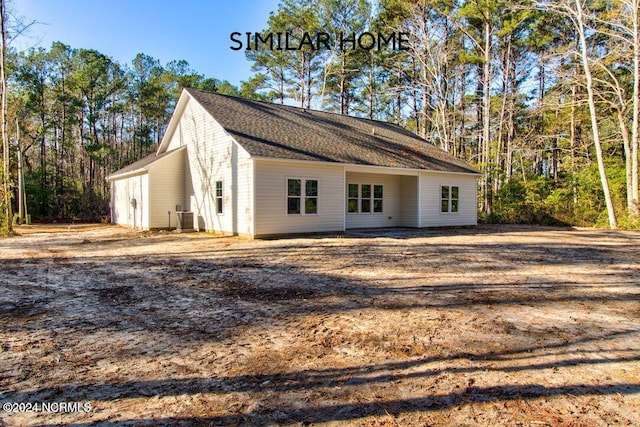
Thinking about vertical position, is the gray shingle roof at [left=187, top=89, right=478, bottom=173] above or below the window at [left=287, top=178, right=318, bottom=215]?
above

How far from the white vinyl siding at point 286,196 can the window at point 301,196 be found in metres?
0.12

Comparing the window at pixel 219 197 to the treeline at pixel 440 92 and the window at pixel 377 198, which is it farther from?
the treeline at pixel 440 92

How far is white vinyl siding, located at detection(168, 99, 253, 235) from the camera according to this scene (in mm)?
12680

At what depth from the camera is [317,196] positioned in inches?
535

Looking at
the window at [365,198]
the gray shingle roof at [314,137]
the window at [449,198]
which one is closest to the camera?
the gray shingle roof at [314,137]

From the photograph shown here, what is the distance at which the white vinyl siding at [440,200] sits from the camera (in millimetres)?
16719

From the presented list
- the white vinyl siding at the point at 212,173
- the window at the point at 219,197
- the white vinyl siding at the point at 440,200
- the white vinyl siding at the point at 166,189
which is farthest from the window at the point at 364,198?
the white vinyl siding at the point at 166,189

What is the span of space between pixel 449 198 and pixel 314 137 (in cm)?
732

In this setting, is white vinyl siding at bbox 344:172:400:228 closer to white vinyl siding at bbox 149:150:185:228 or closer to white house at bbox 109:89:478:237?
white house at bbox 109:89:478:237

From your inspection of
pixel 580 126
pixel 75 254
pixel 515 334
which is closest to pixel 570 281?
pixel 515 334

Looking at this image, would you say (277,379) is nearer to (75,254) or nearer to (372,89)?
(75,254)

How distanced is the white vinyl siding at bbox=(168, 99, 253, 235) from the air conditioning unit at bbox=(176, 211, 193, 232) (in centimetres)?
35

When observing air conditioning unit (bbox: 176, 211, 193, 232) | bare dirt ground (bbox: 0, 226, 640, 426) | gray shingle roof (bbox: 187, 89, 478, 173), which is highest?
gray shingle roof (bbox: 187, 89, 478, 173)

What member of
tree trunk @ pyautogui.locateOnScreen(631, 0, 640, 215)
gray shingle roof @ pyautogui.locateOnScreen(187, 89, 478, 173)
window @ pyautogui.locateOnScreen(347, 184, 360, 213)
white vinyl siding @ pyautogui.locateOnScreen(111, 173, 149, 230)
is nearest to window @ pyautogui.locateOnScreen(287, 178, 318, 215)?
gray shingle roof @ pyautogui.locateOnScreen(187, 89, 478, 173)
